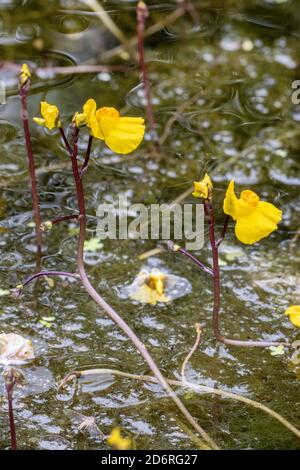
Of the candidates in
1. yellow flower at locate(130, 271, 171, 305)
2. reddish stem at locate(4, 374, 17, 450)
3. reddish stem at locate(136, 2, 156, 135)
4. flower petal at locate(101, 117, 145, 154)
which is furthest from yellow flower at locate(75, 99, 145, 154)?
reddish stem at locate(136, 2, 156, 135)

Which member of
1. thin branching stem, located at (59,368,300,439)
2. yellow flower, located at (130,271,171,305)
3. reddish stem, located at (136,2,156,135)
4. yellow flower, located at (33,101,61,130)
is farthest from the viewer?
reddish stem, located at (136,2,156,135)

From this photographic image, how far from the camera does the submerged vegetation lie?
2240mm

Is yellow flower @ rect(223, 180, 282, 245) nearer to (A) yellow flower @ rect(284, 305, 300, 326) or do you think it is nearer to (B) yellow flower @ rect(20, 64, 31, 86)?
(A) yellow flower @ rect(284, 305, 300, 326)

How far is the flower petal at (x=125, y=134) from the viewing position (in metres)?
2.24

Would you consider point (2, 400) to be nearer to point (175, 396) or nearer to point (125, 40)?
point (175, 396)

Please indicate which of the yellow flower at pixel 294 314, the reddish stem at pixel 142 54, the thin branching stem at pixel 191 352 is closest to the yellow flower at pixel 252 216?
the yellow flower at pixel 294 314

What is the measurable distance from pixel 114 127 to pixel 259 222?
0.50m

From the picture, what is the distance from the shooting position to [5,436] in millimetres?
2162

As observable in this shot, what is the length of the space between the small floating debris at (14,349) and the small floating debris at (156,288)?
1.41 feet

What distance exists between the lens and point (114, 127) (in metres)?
2.23

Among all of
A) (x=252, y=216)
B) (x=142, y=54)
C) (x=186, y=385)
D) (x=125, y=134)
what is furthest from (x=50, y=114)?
(x=142, y=54)

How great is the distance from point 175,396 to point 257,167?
1417 mm

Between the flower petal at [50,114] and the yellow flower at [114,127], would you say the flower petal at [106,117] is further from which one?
the flower petal at [50,114]

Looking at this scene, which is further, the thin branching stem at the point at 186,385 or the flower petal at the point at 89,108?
the thin branching stem at the point at 186,385
